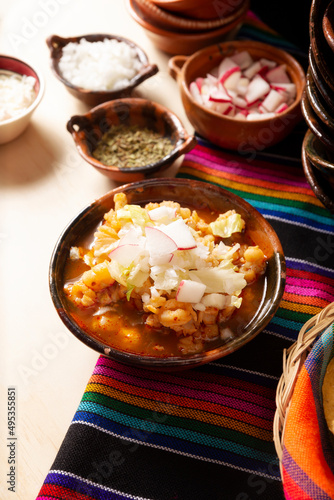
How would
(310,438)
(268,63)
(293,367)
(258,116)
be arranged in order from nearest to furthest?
(310,438) < (293,367) < (258,116) < (268,63)

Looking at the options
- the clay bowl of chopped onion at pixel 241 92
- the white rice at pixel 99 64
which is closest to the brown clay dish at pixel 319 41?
the clay bowl of chopped onion at pixel 241 92

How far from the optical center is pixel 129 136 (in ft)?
6.40

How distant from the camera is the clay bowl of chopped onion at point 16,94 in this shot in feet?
6.44

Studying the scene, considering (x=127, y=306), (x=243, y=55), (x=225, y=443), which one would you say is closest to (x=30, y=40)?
(x=243, y=55)

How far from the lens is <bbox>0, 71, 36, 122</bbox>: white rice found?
6.56 feet

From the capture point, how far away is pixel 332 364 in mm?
1219

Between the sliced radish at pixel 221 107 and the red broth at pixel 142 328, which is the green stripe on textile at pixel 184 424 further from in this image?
the sliced radish at pixel 221 107

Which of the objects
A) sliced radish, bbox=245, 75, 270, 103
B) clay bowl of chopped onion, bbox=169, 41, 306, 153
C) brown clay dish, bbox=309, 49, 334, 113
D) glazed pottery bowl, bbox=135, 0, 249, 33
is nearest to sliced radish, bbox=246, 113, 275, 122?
clay bowl of chopped onion, bbox=169, 41, 306, 153

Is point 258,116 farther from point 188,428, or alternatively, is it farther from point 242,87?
point 188,428

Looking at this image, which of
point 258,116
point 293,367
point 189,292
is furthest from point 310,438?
point 258,116

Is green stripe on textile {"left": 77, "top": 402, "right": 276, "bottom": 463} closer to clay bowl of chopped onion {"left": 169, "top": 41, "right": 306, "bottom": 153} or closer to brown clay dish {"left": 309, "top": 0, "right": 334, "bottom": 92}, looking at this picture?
brown clay dish {"left": 309, "top": 0, "right": 334, "bottom": 92}

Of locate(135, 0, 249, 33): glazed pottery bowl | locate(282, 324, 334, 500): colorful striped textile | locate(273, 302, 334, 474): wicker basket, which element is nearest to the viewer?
locate(282, 324, 334, 500): colorful striped textile

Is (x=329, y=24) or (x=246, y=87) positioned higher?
(x=329, y=24)

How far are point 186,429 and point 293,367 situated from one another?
1.08ft
